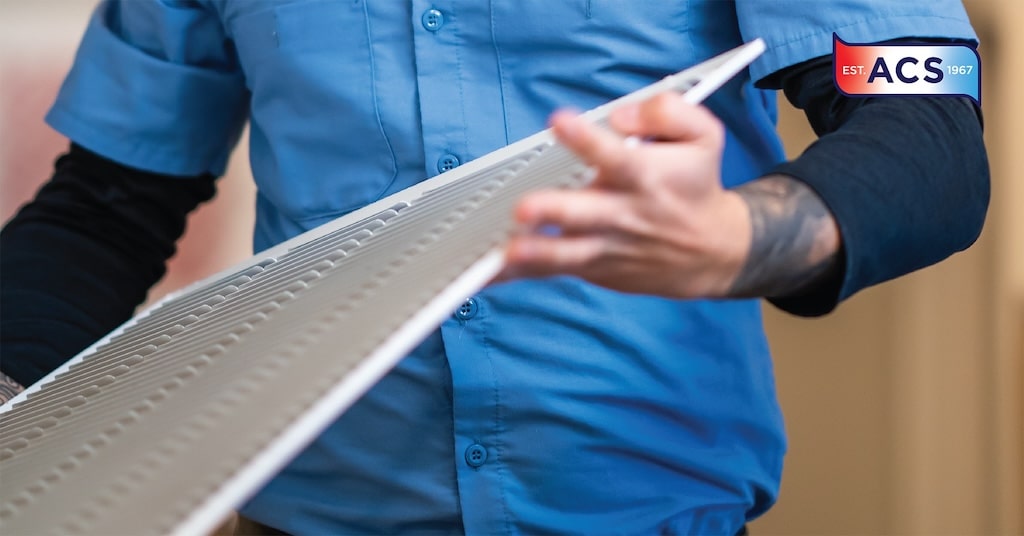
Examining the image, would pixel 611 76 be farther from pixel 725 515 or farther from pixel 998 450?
pixel 998 450

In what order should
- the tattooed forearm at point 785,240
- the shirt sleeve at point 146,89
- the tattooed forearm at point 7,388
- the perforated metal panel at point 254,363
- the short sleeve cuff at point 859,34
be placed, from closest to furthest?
the perforated metal panel at point 254,363 → the tattooed forearm at point 785,240 → the short sleeve cuff at point 859,34 → the tattooed forearm at point 7,388 → the shirt sleeve at point 146,89

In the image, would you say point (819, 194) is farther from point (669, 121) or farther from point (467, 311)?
point (467, 311)

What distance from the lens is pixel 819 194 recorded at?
19.5 inches

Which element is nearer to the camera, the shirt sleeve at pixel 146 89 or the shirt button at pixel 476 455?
the shirt button at pixel 476 455

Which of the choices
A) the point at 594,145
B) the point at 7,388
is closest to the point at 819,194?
the point at 594,145

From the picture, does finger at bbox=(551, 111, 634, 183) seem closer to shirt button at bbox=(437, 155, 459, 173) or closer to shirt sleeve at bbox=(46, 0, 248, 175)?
shirt button at bbox=(437, 155, 459, 173)

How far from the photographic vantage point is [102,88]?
0.93 meters

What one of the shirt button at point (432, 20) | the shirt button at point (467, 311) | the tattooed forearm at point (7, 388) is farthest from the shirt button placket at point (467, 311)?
the tattooed forearm at point (7, 388)

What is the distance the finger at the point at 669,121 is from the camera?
0.42 metres

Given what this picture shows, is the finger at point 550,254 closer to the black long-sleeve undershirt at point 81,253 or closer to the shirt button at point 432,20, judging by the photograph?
the shirt button at point 432,20

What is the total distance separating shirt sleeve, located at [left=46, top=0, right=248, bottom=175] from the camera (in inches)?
35.9

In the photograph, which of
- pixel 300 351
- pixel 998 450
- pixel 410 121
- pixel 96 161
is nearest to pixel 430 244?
pixel 300 351

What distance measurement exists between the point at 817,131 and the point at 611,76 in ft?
0.50

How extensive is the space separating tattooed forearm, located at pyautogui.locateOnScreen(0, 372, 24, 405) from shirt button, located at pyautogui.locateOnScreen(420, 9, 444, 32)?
422 millimetres
